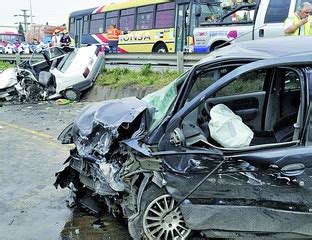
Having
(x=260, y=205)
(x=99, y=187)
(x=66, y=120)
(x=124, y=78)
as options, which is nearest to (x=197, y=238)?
(x=260, y=205)

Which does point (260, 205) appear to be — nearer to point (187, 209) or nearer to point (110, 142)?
point (187, 209)

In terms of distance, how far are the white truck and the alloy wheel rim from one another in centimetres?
539

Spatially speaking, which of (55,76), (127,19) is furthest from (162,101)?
(127,19)

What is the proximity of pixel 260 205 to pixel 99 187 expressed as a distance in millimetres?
1411

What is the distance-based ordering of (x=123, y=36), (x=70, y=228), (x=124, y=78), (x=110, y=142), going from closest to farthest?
(x=110, y=142) < (x=70, y=228) < (x=124, y=78) < (x=123, y=36)

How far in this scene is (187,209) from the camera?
342 cm

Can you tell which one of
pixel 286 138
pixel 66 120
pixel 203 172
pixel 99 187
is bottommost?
pixel 66 120

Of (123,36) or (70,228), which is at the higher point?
(123,36)

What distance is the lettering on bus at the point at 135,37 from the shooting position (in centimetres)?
2033

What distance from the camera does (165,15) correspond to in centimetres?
1939

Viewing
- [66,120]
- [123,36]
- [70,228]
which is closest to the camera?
[70,228]

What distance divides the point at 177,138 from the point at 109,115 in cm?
99

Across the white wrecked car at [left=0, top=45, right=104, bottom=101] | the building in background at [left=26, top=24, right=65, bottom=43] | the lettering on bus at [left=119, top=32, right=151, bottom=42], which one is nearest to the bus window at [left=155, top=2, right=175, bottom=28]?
the lettering on bus at [left=119, top=32, right=151, bottom=42]

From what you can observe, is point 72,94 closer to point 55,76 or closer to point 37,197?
point 55,76
